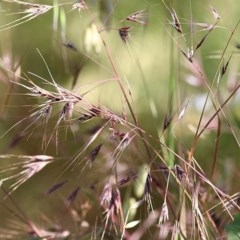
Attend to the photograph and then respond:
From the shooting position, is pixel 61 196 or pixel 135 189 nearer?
pixel 135 189

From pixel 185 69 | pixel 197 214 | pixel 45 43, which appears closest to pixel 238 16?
pixel 185 69

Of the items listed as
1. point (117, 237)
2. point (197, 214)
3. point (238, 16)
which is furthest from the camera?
point (238, 16)

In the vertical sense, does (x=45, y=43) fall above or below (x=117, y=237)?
above

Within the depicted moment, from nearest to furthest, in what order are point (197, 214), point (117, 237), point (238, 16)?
1. point (197, 214)
2. point (117, 237)
3. point (238, 16)

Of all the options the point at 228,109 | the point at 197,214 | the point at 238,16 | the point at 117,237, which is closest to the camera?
the point at 197,214

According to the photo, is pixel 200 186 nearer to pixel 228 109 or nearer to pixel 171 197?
pixel 171 197

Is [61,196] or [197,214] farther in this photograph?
[61,196]

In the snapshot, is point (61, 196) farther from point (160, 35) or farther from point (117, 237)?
point (160, 35)

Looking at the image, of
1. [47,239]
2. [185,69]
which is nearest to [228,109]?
[185,69]

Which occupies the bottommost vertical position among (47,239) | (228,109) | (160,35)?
(47,239)

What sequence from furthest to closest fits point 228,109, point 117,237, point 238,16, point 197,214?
point 238,16
point 228,109
point 117,237
point 197,214
